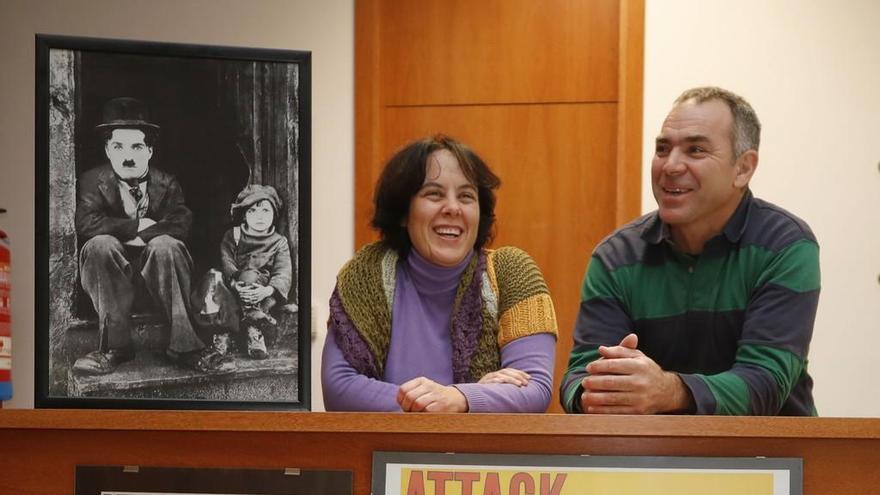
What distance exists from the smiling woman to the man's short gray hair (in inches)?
16.6

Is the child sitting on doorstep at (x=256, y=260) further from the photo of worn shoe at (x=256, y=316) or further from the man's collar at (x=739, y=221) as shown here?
the man's collar at (x=739, y=221)

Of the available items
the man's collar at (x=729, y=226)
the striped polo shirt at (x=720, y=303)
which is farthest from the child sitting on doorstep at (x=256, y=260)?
the man's collar at (x=729, y=226)

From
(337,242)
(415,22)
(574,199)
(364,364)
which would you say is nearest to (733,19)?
(574,199)

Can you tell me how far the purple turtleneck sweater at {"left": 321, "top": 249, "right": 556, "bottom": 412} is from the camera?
5.78ft

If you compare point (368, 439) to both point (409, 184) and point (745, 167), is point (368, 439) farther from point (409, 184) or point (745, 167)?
point (745, 167)

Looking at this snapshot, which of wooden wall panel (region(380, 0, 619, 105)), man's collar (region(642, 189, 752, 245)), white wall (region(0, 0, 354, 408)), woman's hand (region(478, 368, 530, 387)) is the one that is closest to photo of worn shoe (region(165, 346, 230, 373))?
woman's hand (region(478, 368, 530, 387))

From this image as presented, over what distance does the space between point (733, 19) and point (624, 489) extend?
232 cm

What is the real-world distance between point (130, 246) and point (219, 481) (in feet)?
1.46

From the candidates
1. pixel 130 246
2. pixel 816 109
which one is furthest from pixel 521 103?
pixel 130 246

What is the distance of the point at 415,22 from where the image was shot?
11.0ft

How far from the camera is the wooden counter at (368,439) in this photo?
1256 millimetres

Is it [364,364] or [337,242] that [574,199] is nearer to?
[337,242]

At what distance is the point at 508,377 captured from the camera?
1.78m

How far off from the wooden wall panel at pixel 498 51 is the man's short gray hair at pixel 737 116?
4.50ft
